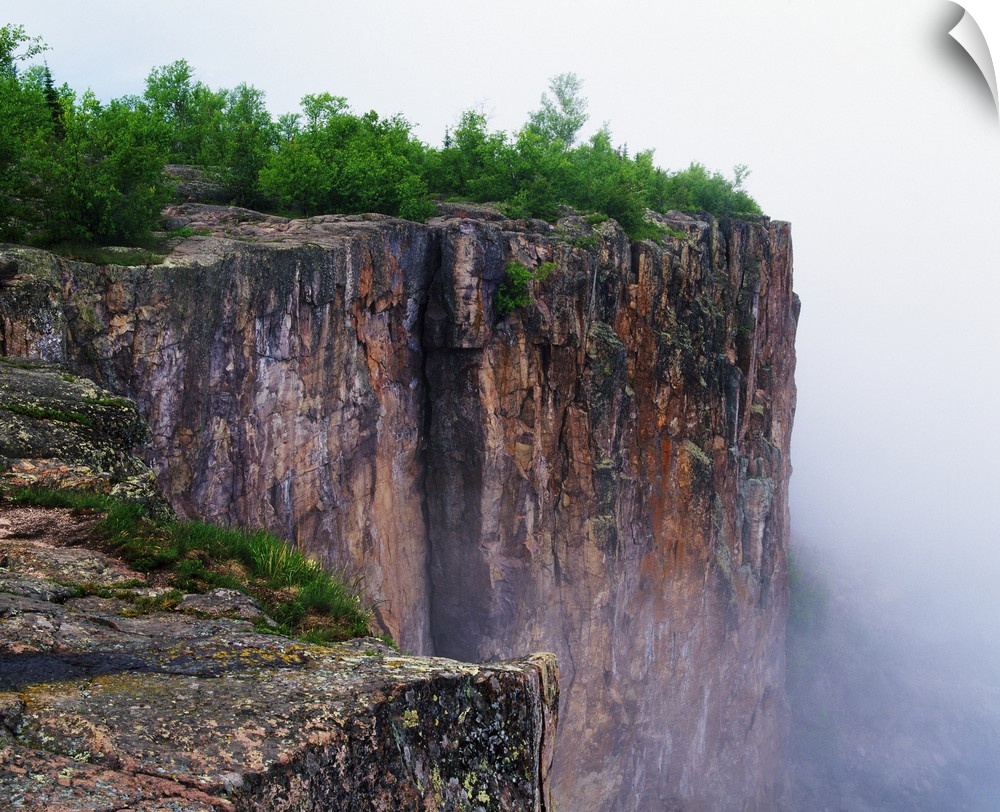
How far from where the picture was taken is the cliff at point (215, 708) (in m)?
3.76

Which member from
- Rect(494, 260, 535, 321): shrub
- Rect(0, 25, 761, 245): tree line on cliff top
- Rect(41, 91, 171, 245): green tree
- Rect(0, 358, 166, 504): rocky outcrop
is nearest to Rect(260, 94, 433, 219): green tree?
Rect(0, 25, 761, 245): tree line on cliff top

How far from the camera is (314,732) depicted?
4.27 m

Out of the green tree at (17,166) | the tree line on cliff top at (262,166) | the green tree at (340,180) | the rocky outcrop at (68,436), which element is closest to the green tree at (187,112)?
the tree line on cliff top at (262,166)

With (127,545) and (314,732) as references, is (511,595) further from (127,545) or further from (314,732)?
(314,732)

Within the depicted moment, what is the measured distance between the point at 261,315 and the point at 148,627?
1066cm

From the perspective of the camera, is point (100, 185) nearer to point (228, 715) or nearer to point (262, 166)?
point (262, 166)

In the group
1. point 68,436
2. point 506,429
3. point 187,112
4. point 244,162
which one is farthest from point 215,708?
point 187,112

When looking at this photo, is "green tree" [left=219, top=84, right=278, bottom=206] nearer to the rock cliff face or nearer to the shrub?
the rock cliff face

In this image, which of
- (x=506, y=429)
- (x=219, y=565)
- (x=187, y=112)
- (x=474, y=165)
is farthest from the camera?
(x=187, y=112)

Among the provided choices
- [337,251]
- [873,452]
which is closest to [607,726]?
[337,251]

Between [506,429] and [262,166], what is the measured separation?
10.5 meters

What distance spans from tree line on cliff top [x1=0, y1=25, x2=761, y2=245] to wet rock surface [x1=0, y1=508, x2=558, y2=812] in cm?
1014

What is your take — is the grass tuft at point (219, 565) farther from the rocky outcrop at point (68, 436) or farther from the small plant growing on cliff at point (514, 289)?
the small plant growing on cliff at point (514, 289)

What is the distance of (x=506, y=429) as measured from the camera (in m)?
22.4
